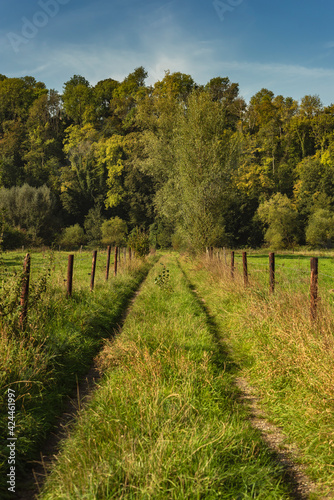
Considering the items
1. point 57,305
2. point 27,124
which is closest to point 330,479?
point 57,305

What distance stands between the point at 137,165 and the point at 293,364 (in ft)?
139

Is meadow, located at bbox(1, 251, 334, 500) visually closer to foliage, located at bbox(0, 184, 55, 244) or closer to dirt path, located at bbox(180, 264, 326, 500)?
dirt path, located at bbox(180, 264, 326, 500)

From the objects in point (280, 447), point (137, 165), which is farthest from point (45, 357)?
point (137, 165)

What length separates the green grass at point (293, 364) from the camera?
10.9ft

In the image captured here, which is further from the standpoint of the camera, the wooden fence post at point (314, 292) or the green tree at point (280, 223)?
the green tree at point (280, 223)

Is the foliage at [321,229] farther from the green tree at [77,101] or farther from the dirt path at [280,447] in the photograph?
the green tree at [77,101]

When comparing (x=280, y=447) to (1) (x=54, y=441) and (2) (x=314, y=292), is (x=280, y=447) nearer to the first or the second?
(1) (x=54, y=441)

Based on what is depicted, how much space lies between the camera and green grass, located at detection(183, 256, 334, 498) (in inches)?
130

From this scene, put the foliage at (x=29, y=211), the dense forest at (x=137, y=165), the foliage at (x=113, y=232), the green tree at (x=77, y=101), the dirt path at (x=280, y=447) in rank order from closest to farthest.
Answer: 1. the dirt path at (x=280, y=447)
2. the dense forest at (x=137, y=165)
3. the foliage at (x=29, y=211)
4. the foliage at (x=113, y=232)
5. the green tree at (x=77, y=101)

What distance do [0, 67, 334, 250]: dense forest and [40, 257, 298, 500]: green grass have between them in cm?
2475

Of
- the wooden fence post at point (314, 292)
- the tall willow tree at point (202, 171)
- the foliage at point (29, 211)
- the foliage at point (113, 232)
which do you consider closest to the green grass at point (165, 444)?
the wooden fence post at point (314, 292)

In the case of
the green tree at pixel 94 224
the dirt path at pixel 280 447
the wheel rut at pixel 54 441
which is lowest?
the wheel rut at pixel 54 441

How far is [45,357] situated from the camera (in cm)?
478

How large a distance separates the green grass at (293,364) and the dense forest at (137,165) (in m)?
22.6
